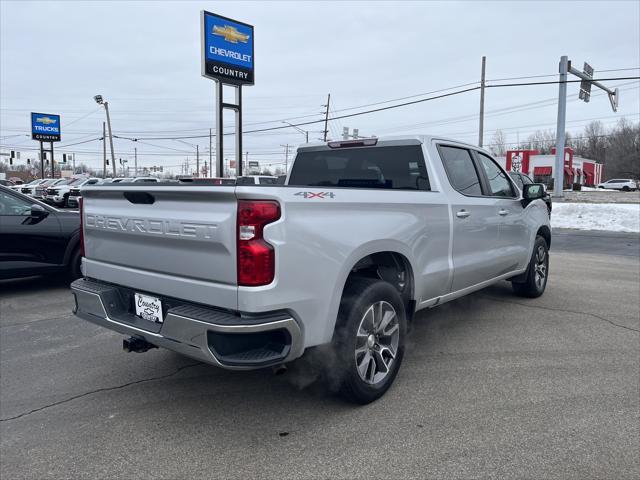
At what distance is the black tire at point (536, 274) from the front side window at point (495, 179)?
100cm

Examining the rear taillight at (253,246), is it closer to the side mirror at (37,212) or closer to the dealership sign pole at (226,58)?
the side mirror at (37,212)

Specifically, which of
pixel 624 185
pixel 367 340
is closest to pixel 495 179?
pixel 367 340

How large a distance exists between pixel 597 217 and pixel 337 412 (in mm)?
19004

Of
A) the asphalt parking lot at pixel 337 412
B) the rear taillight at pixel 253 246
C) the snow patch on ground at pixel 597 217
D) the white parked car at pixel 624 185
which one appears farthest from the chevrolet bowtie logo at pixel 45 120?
the white parked car at pixel 624 185

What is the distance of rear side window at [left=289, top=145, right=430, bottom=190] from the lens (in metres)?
4.48

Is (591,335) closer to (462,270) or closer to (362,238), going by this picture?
(462,270)

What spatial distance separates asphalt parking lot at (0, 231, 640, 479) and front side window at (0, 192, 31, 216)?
7.24 feet

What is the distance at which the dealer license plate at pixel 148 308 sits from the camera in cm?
316

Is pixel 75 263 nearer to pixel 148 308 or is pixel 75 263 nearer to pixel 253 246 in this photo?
pixel 148 308

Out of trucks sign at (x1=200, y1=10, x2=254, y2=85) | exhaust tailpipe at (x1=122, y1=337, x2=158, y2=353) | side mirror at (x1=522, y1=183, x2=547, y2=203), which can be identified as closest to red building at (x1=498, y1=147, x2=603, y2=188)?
trucks sign at (x1=200, y1=10, x2=254, y2=85)

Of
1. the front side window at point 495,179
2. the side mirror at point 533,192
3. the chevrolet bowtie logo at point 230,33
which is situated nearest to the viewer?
the front side window at point 495,179

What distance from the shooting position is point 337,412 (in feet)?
11.1

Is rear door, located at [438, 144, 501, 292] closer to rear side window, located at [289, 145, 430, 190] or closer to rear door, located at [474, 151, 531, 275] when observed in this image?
rear door, located at [474, 151, 531, 275]

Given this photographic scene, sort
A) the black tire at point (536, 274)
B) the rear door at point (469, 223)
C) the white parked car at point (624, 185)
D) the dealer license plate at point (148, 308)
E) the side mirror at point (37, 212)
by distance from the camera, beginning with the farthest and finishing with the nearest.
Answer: the white parked car at point (624, 185)
the side mirror at point (37, 212)
the black tire at point (536, 274)
the rear door at point (469, 223)
the dealer license plate at point (148, 308)
